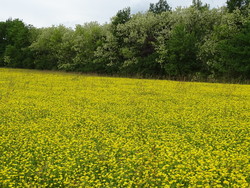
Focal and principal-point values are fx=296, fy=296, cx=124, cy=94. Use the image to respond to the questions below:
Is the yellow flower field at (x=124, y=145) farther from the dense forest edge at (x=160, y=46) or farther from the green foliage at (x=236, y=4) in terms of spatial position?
the green foliage at (x=236, y=4)

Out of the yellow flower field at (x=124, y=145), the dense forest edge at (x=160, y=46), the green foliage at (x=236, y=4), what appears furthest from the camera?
the green foliage at (x=236, y=4)

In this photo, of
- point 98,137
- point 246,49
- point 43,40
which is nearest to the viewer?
point 98,137

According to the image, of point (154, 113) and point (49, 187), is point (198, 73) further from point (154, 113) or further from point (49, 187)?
point (49, 187)

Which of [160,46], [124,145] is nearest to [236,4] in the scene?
[160,46]

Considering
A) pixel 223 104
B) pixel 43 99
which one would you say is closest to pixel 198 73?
pixel 223 104

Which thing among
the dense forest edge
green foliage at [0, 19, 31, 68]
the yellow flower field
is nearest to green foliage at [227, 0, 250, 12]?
the dense forest edge

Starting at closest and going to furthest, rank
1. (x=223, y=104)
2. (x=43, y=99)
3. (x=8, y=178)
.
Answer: (x=8, y=178) < (x=223, y=104) < (x=43, y=99)

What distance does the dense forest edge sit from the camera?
42481 millimetres

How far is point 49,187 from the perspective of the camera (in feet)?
25.3

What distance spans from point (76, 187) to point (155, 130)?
6145mm

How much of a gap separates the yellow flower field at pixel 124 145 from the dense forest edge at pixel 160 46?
24.9 m

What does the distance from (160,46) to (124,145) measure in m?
42.4

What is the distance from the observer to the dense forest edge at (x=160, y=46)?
4248cm

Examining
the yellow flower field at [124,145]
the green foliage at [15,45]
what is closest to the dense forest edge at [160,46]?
the green foliage at [15,45]
